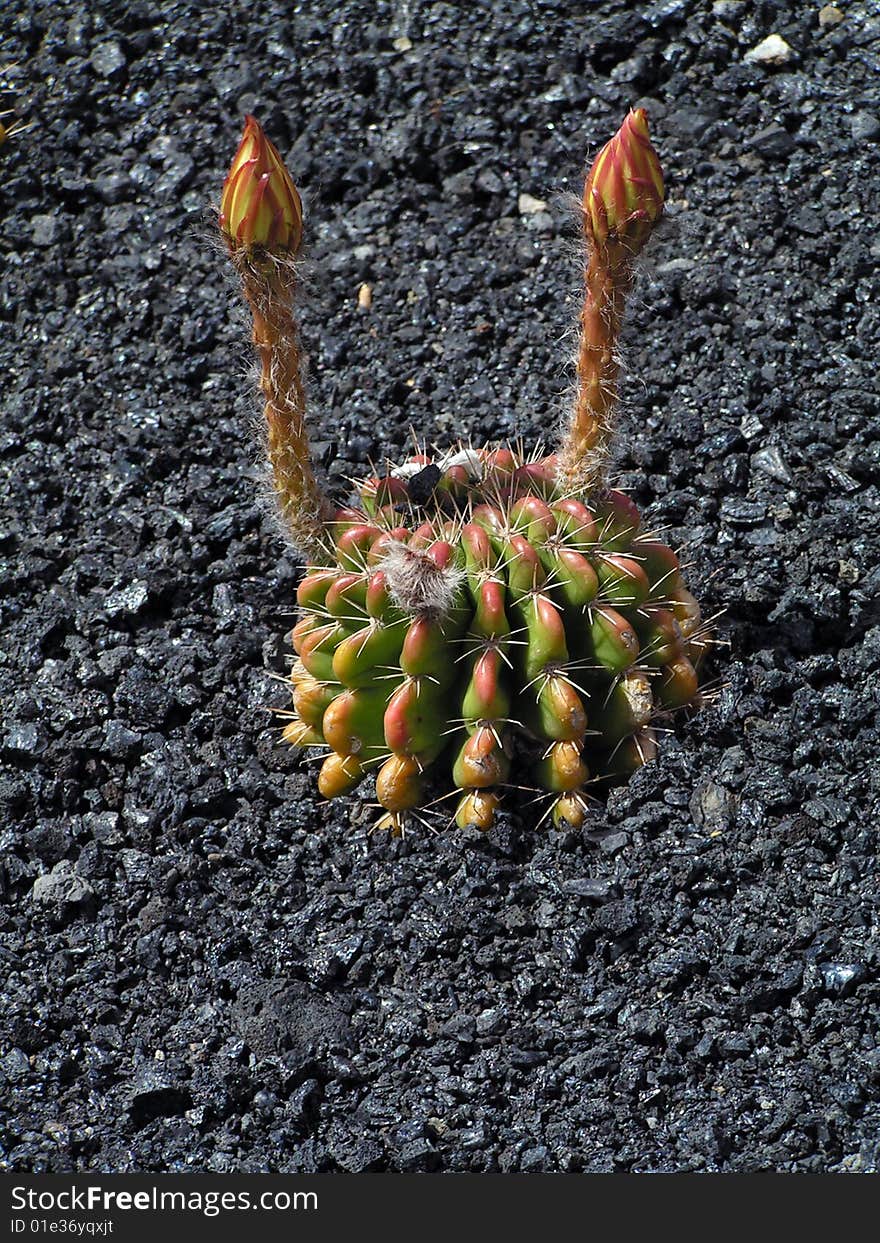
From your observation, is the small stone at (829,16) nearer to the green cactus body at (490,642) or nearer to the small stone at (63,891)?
the green cactus body at (490,642)

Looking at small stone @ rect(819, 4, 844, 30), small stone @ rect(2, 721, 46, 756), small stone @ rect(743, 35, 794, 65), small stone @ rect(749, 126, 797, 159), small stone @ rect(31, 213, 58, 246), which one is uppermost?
small stone @ rect(819, 4, 844, 30)

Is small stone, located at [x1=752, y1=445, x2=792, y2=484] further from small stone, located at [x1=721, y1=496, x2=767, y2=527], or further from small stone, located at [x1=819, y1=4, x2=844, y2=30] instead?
small stone, located at [x1=819, y1=4, x2=844, y2=30]

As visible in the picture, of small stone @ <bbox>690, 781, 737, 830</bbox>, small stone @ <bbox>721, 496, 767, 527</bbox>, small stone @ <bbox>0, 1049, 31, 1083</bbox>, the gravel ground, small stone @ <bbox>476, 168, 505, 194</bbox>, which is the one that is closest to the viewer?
the gravel ground

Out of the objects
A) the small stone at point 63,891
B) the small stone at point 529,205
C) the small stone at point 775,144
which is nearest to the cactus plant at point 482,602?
the small stone at point 63,891

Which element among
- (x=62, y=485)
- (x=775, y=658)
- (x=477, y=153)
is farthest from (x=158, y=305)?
(x=775, y=658)

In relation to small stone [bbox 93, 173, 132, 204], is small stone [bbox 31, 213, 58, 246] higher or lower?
lower

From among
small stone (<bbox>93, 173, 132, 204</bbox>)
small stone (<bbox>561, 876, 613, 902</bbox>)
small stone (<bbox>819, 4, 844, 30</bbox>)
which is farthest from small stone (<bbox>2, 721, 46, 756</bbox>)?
small stone (<bbox>819, 4, 844, 30</bbox>)

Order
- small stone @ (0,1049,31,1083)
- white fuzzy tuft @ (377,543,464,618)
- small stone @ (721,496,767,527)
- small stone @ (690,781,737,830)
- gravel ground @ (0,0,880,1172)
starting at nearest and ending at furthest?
1. gravel ground @ (0,0,880,1172)
2. small stone @ (0,1049,31,1083)
3. white fuzzy tuft @ (377,543,464,618)
4. small stone @ (690,781,737,830)
5. small stone @ (721,496,767,527)
